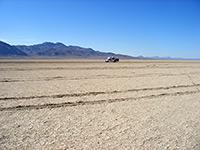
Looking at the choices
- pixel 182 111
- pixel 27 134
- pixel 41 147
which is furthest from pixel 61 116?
pixel 182 111

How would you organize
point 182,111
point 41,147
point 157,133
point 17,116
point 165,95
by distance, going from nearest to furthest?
point 41,147
point 157,133
point 17,116
point 182,111
point 165,95

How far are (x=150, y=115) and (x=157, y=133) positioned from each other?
4.39ft

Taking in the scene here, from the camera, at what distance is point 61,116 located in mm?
5906

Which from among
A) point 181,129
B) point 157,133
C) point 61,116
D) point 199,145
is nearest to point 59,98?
point 61,116

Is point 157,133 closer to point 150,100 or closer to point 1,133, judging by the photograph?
point 150,100

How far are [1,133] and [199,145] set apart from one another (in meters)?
5.56

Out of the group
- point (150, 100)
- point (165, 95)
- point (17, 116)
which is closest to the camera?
point (17, 116)

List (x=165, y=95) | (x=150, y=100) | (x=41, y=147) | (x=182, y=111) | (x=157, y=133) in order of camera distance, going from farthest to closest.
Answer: (x=165, y=95) → (x=150, y=100) → (x=182, y=111) → (x=157, y=133) → (x=41, y=147)

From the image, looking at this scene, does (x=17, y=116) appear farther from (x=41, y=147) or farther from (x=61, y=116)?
(x=41, y=147)

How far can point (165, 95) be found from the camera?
29.2 ft

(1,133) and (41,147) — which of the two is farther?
(1,133)

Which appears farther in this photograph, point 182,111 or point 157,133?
point 182,111

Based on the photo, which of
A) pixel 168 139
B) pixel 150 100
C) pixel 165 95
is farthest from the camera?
pixel 165 95

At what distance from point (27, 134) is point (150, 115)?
4323 mm
